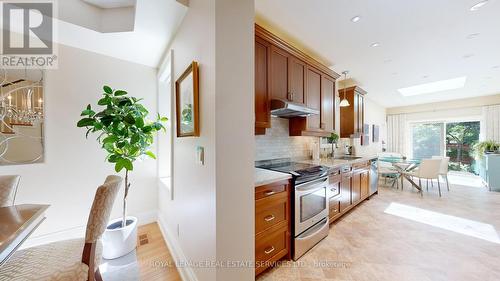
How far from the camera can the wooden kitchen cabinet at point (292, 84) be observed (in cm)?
192

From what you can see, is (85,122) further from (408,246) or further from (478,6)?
(478,6)

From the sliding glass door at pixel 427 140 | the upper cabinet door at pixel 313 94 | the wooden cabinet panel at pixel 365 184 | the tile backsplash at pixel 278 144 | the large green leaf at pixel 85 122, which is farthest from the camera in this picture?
the sliding glass door at pixel 427 140

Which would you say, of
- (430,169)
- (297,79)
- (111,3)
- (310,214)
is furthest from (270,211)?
(430,169)

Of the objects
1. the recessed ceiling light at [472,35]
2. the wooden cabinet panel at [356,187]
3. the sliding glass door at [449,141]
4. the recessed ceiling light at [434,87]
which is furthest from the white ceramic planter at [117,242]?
the sliding glass door at [449,141]

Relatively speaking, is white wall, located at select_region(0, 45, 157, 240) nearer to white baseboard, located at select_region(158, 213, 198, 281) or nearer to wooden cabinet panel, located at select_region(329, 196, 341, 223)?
white baseboard, located at select_region(158, 213, 198, 281)

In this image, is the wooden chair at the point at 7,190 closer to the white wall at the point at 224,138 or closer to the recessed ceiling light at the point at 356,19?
the white wall at the point at 224,138

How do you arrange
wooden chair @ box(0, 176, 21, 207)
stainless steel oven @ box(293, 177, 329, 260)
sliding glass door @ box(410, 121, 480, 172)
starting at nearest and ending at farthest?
wooden chair @ box(0, 176, 21, 207)
stainless steel oven @ box(293, 177, 329, 260)
sliding glass door @ box(410, 121, 480, 172)

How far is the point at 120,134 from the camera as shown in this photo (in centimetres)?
172

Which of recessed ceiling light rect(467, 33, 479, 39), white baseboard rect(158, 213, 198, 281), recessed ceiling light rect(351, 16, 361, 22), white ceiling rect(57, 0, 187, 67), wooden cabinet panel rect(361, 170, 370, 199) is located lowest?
white baseboard rect(158, 213, 198, 281)

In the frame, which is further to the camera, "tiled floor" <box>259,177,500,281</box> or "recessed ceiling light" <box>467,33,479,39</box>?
"recessed ceiling light" <box>467,33,479,39</box>

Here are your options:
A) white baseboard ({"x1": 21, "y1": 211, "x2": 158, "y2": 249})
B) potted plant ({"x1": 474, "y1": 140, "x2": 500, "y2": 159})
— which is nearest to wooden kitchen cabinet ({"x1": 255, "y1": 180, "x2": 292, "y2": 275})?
white baseboard ({"x1": 21, "y1": 211, "x2": 158, "y2": 249})

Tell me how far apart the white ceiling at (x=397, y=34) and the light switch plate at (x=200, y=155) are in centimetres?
167

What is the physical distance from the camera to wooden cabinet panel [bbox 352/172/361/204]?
3.05 metres

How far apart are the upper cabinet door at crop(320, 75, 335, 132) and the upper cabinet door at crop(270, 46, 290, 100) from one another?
3.32 ft
